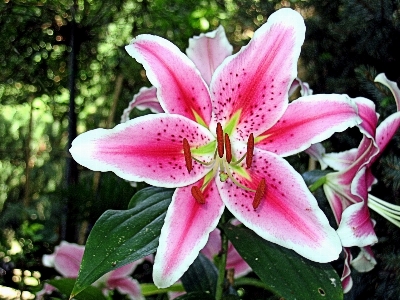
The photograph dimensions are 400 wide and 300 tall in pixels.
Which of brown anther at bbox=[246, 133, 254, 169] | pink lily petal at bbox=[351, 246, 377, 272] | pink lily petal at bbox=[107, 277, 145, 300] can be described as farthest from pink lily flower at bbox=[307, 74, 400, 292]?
pink lily petal at bbox=[107, 277, 145, 300]

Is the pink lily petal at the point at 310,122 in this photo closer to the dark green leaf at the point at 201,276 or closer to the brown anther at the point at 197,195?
the brown anther at the point at 197,195

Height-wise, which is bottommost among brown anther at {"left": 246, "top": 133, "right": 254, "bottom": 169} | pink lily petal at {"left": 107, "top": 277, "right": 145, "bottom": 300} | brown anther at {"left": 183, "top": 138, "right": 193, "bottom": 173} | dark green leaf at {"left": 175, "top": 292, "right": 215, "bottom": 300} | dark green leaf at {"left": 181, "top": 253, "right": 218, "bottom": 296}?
pink lily petal at {"left": 107, "top": 277, "right": 145, "bottom": 300}

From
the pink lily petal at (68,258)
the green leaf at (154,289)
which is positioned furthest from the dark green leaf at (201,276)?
the pink lily petal at (68,258)

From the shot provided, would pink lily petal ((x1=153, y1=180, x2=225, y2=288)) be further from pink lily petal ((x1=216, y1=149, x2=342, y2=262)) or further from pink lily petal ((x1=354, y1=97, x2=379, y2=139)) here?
pink lily petal ((x1=354, y1=97, x2=379, y2=139))

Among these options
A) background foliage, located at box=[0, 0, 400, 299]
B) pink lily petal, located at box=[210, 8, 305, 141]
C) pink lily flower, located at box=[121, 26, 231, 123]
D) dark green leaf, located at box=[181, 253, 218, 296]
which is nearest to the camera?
pink lily petal, located at box=[210, 8, 305, 141]

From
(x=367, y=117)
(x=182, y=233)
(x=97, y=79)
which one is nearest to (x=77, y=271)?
(x=182, y=233)

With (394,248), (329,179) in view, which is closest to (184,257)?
(329,179)
